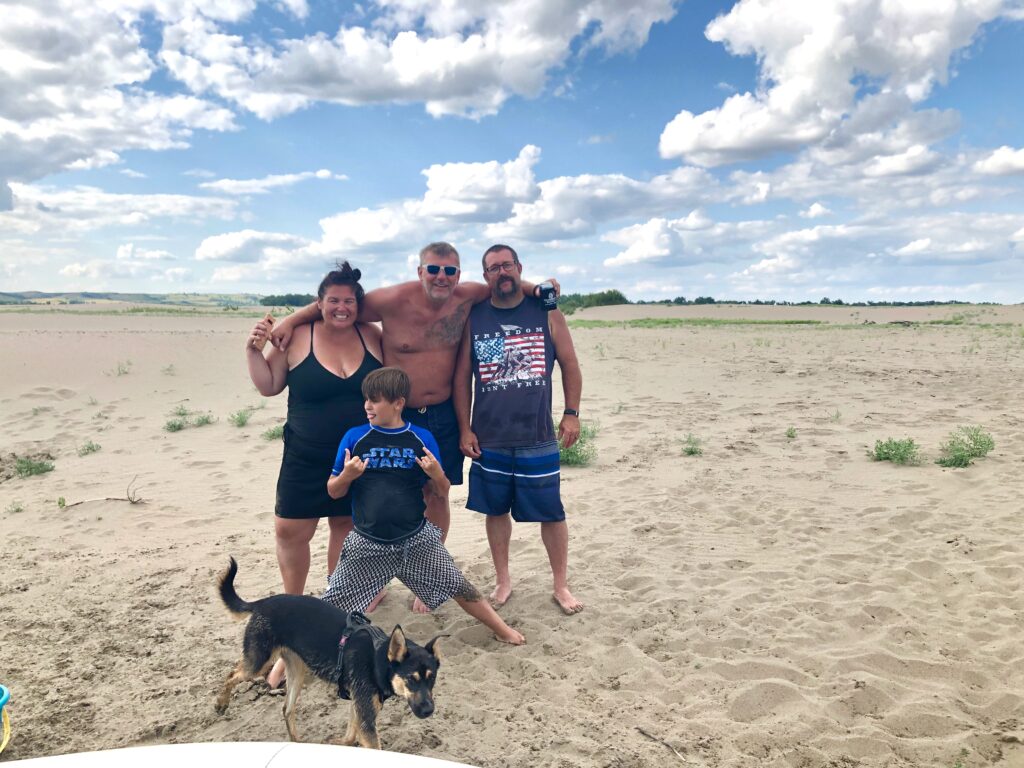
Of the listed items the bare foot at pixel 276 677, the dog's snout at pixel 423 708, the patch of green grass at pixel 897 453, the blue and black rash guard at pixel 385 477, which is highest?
the blue and black rash guard at pixel 385 477

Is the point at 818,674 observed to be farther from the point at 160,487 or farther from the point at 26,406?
the point at 26,406

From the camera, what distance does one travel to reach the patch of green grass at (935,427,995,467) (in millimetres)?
7617

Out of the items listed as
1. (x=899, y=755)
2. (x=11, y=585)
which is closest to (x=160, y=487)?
(x=11, y=585)

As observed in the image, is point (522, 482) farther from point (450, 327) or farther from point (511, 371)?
point (450, 327)

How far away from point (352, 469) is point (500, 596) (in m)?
1.87

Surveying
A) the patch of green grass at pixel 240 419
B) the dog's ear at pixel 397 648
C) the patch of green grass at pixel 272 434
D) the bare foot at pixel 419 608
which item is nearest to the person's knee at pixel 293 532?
the bare foot at pixel 419 608

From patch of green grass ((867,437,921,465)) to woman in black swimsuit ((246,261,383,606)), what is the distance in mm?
6606

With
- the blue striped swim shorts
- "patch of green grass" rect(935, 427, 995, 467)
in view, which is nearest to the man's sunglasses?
the blue striped swim shorts

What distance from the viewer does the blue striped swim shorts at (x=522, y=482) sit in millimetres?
4500

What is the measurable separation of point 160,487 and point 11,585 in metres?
2.74

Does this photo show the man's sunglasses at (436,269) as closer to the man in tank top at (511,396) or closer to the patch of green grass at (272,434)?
the man in tank top at (511,396)

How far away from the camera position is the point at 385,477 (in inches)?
142

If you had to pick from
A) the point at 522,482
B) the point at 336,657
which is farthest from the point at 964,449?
the point at 336,657

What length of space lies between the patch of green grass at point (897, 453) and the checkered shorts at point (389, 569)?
6.33 metres
